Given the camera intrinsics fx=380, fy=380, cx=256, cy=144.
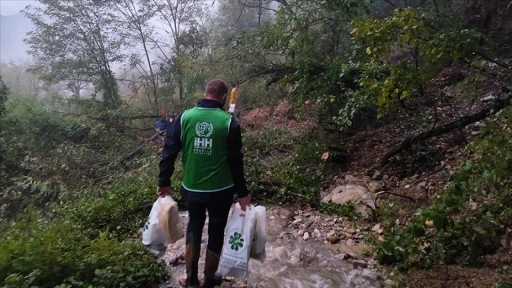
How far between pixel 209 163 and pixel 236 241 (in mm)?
601

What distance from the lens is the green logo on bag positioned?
2.68 meters

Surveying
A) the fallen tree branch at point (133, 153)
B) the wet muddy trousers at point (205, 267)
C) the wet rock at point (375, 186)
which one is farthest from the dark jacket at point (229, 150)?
the fallen tree branch at point (133, 153)

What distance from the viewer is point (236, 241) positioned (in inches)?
106

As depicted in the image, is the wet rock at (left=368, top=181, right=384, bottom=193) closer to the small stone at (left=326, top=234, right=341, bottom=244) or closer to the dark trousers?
the small stone at (left=326, top=234, right=341, bottom=244)

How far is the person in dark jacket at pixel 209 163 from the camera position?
254 centimetres

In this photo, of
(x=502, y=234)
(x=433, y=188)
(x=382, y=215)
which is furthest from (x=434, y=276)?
(x=433, y=188)

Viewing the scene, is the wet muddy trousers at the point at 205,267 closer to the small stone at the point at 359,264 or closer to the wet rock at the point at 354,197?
the small stone at the point at 359,264

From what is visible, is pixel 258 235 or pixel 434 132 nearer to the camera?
pixel 258 235

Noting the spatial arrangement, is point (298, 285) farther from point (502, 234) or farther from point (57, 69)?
point (57, 69)

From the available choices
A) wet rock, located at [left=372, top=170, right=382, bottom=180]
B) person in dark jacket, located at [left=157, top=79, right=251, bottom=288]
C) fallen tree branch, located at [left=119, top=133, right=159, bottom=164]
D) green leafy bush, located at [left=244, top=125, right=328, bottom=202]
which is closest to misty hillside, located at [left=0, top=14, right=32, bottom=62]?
fallen tree branch, located at [left=119, top=133, right=159, bottom=164]

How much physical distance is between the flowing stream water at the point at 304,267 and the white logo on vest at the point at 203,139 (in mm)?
1194

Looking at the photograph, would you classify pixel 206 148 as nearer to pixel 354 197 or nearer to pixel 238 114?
pixel 354 197

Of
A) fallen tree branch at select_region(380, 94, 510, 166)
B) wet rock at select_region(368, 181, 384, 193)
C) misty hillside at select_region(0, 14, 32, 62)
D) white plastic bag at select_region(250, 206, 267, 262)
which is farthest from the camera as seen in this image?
misty hillside at select_region(0, 14, 32, 62)

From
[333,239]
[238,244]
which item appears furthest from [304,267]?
[238,244]
